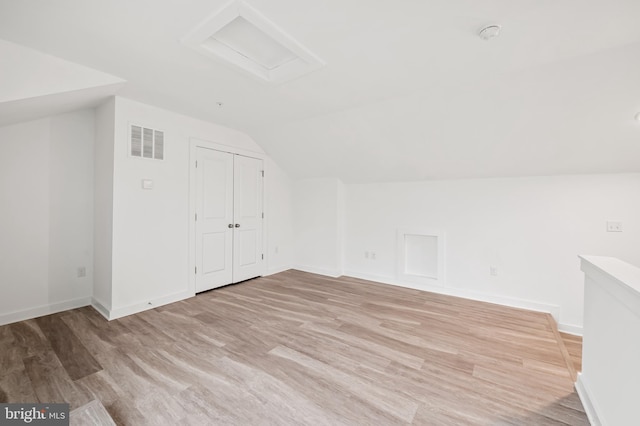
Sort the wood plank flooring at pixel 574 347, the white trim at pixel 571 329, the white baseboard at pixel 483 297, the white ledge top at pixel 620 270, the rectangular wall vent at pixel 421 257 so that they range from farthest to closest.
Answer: the rectangular wall vent at pixel 421 257, the white baseboard at pixel 483 297, the white trim at pixel 571 329, the wood plank flooring at pixel 574 347, the white ledge top at pixel 620 270

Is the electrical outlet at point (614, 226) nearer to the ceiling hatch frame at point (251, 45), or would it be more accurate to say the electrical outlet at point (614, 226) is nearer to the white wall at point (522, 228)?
the white wall at point (522, 228)

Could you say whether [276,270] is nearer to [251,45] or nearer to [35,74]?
[251,45]

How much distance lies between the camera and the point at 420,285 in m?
4.19

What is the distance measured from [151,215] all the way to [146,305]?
1.11 meters

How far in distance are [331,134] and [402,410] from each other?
3.31 m

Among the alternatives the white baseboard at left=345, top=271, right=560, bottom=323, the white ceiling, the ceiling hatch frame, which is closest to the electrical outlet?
the white ceiling

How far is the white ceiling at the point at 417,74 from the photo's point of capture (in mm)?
1739

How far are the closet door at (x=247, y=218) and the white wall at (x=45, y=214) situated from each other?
73.0 inches

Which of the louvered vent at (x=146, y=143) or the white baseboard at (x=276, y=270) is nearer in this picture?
the louvered vent at (x=146, y=143)

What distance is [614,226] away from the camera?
3002mm

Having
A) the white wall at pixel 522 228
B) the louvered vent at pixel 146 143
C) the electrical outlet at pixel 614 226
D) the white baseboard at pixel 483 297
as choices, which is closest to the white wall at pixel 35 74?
the louvered vent at pixel 146 143

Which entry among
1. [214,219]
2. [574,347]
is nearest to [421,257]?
[574,347]

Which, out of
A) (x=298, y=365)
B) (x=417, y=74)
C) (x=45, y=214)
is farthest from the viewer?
(x=45, y=214)

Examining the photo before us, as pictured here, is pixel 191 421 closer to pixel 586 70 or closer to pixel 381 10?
pixel 381 10
